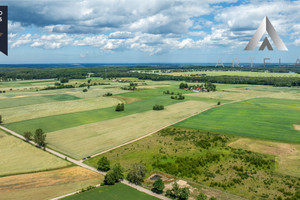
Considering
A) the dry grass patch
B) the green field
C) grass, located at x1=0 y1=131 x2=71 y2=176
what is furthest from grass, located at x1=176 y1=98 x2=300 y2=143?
grass, located at x1=0 y1=131 x2=71 y2=176

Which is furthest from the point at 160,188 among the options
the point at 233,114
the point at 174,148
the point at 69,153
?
the point at 233,114

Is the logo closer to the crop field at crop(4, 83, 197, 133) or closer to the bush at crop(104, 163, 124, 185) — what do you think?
the crop field at crop(4, 83, 197, 133)

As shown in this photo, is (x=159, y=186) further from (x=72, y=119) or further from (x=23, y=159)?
(x=72, y=119)

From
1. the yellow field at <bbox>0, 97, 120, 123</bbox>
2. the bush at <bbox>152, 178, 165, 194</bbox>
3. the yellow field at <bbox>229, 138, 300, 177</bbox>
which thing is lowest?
the bush at <bbox>152, 178, 165, 194</bbox>

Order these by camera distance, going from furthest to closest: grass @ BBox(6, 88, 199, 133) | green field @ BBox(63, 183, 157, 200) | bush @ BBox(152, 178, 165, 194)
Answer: grass @ BBox(6, 88, 199, 133) < bush @ BBox(152, 178, 165, 194) < green field @ BBox(63, 183, 157, 200)

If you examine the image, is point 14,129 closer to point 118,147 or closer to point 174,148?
point 118,147

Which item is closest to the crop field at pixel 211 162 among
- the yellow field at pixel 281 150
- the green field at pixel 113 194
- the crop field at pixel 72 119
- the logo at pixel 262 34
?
the yellow field at pixel 281 150
